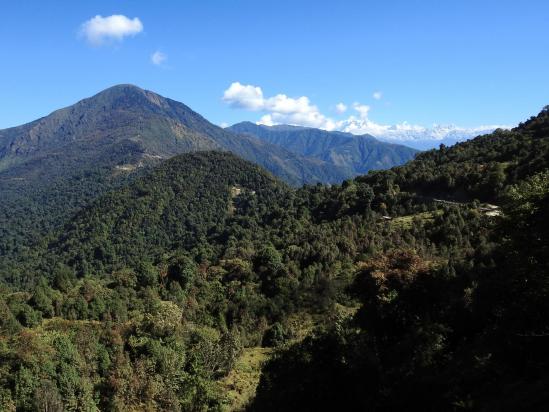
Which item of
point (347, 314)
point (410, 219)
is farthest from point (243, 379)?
point (410, 219)

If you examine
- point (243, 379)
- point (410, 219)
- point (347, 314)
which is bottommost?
point (243, 379)

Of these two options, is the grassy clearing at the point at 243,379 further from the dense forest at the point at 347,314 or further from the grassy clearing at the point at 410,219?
the grassy clearing at the point at 410,219

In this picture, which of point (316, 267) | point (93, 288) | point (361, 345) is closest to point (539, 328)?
point (361, 345)

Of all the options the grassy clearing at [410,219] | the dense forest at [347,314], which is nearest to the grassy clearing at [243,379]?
the dense forest at [347,314]

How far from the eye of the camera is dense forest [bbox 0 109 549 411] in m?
19.2

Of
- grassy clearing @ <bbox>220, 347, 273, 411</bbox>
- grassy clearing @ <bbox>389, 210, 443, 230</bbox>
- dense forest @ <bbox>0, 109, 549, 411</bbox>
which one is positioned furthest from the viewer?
grassy clearing @ <bbox>389, 210, 443, 230</bbox>

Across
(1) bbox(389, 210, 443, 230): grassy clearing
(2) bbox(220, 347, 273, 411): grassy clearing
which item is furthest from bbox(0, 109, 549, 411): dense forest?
(2) bbox(220, 347, 273, 411): grassy clearing

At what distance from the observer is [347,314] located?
1903 inches

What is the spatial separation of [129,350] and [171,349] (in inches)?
202

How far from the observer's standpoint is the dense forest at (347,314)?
63.0 ft

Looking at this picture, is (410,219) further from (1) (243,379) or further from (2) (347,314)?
(1) (243,379)

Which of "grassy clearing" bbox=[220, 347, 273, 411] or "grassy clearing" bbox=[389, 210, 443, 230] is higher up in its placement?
"grassy clearing" bbox=[389, 210, 443, 230]

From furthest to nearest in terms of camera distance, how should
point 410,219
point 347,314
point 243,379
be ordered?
1. point 410,219
2. point 243,379
3. point 347,314

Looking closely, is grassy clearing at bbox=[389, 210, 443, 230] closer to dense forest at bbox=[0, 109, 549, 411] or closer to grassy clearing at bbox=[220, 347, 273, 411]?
dense forest at bbox=[0, 109, 549, 411]
